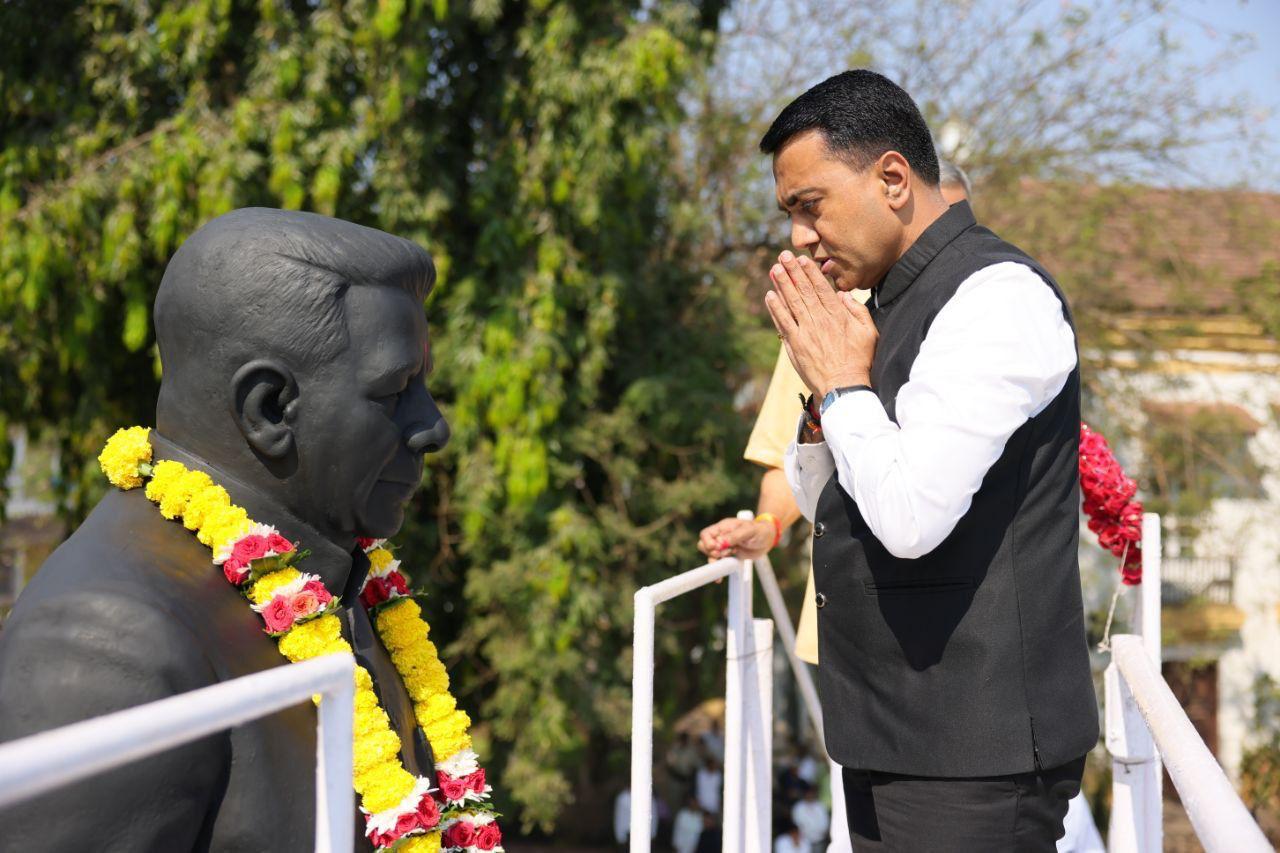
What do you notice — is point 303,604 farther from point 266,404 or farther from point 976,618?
point 976,618

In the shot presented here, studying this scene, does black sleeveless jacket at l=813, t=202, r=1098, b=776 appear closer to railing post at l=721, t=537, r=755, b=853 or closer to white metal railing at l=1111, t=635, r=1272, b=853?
white metal railing at l=1111, t=635, r=1272, b=853

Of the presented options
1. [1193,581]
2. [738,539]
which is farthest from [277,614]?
[1193,581]

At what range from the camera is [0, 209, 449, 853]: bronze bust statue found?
1.53 metres

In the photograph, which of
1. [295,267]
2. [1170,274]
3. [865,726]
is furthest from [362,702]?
[1170,274]

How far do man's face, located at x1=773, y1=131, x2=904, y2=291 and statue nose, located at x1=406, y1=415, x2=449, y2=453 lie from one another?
29.9 inches

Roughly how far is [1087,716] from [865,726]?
14.5 inches

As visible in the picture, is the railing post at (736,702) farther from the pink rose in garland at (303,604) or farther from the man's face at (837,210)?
the pink rose in garland at (303,604)

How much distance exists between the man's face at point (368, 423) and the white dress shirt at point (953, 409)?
0.66 meters

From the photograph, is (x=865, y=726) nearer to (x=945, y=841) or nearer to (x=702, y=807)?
(x=945, y=841)

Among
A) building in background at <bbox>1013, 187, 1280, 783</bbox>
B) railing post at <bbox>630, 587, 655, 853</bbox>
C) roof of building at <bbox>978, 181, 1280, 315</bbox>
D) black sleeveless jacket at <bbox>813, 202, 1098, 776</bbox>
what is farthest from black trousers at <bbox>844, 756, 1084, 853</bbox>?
building in background at <bbox>1013, 187, 1280, 783</bbox>

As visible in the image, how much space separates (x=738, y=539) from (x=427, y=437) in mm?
1450

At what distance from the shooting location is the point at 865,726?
2205mm

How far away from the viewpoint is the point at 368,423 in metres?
1.89

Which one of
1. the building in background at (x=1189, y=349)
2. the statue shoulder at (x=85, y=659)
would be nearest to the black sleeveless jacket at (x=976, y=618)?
the statue shoulder at (x=85, y=659)
